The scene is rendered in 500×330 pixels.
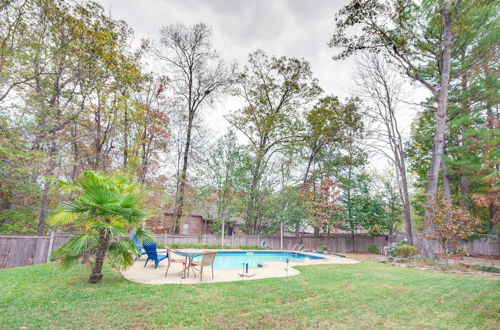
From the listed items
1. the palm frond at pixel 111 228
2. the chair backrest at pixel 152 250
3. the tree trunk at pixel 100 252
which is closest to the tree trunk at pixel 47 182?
the chair backrest at pixel 152 250

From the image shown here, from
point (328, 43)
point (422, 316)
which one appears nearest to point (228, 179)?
point (328, 43)

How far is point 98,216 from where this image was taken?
15.7ft

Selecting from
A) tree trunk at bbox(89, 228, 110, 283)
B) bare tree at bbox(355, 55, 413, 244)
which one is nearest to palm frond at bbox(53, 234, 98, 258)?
Answer: tree trunk at bbox(89, 228, 110, 283)

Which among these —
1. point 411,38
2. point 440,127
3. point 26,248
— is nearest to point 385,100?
point 411,38

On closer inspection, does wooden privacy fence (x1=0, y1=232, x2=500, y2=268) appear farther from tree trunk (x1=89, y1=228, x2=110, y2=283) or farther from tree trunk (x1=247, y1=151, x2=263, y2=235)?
tree trunk (x1=89, y1=228, x2=110, y2=283)

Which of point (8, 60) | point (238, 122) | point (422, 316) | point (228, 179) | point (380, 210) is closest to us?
point (422, 316)

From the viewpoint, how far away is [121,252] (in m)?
4.74

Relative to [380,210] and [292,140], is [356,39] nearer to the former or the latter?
[292,140]

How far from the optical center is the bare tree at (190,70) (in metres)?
17.0

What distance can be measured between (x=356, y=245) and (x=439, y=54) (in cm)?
1328

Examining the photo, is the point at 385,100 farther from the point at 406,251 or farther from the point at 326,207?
the point at 406,251

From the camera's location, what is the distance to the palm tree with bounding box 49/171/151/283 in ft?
14.7

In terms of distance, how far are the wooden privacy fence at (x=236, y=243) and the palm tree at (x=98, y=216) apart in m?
4.38

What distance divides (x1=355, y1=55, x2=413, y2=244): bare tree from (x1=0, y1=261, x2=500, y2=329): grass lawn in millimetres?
12221
